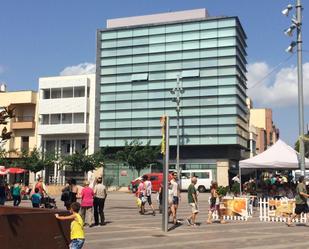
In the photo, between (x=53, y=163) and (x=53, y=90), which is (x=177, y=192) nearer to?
(x=53, y=163)

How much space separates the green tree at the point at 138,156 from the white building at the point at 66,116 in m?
8.00

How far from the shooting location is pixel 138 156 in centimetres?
5550

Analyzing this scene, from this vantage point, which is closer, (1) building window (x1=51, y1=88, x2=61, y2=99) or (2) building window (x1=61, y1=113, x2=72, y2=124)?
(2) building window (x1=61, y1=113, x2=72, y2=124)

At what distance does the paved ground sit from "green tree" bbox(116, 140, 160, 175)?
38.0 metres

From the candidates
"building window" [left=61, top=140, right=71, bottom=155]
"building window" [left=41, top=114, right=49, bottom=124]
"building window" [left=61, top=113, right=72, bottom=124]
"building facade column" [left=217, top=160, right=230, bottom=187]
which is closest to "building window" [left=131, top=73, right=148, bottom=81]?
"building window" [left=61, top=113, right=72, bottom=124]

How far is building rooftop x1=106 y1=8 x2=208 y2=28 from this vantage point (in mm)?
64375

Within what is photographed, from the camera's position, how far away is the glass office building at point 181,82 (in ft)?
198

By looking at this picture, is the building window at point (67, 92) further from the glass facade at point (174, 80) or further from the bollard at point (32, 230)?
the bollard at point (32, 230)

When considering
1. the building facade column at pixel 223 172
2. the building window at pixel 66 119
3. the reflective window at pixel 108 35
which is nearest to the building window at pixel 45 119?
the building window at pixel 66 119

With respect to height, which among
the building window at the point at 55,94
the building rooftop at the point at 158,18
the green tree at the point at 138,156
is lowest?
the green tree at the point at 138,156

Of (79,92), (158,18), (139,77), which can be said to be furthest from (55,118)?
(158,18)

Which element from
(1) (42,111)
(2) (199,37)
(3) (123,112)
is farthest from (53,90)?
(2) (199,37)

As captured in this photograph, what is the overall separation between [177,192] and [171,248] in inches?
234

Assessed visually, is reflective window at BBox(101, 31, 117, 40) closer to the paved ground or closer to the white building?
the white building
